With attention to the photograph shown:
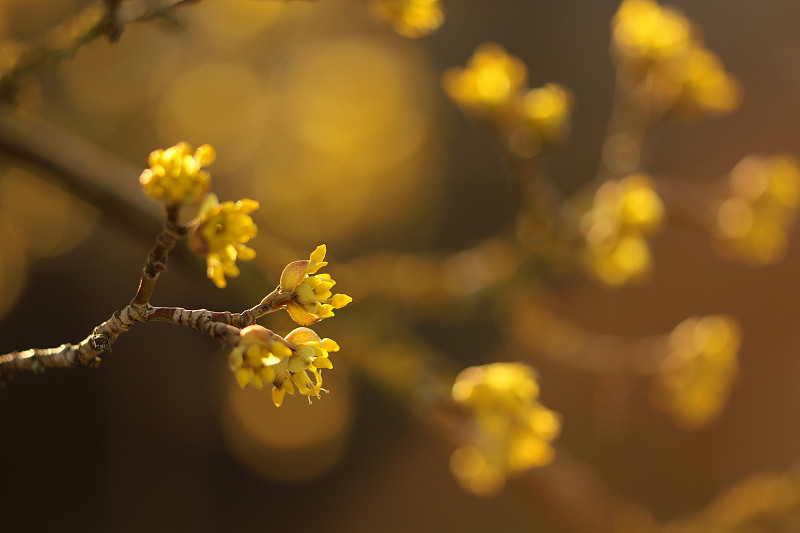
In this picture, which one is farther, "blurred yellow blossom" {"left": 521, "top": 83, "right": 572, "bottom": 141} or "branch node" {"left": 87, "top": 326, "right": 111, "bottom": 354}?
"blurred yellow blossom" {"left": 521, "top": 83, "right": 572, "bottom": 141}

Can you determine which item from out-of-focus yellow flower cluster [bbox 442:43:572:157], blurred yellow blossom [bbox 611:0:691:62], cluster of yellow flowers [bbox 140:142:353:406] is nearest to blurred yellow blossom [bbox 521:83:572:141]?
out-of-focus yellow flower cluster [bbox 442:43:572:157]

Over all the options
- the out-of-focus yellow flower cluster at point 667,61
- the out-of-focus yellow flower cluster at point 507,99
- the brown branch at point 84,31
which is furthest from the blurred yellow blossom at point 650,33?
the brown branch at point 84,31

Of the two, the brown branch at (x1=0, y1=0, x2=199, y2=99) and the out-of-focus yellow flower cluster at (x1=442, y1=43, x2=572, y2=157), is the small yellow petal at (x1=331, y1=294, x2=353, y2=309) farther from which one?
the out-of-focus yellow flower cluster at (x1=442, y1=43, x2=572, y2=157)

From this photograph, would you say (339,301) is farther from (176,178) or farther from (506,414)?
(506,414)

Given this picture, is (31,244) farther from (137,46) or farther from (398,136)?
(398,136)

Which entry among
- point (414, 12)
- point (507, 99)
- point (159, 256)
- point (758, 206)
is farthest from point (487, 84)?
point (159, 256)

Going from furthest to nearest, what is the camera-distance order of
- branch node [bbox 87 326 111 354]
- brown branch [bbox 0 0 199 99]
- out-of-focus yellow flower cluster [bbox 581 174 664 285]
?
out-of-focus yellow flower cluster [bbox 581 174 664 285] < brown branch [bbox 0 0 199 99] < branch node [bbox 87 326 111 354]
